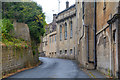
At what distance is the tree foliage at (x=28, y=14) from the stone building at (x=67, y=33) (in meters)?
12.4

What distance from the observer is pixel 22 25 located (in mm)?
23328

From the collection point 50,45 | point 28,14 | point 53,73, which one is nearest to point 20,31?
point 28,14

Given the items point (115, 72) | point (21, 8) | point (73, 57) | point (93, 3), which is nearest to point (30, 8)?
point (21, 8)

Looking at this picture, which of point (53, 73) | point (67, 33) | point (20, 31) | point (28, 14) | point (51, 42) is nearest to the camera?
point (53, 73)

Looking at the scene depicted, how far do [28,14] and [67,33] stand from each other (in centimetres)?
1830

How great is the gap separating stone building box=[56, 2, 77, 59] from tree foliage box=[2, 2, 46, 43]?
12419 millimetres

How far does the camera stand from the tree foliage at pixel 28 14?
26.3 m

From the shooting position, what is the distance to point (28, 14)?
27.8m

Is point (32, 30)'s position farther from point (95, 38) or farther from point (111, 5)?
point (111, 5)

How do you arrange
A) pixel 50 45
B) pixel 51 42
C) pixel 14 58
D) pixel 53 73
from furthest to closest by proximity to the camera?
pixel 50 45, pixel 51 42, pixel 14 58, pixel 53 73

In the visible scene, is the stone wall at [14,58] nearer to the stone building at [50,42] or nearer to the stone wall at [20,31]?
the stone wall at [20,31]

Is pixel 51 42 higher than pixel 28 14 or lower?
lower

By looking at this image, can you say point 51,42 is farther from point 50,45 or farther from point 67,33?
point 67,33

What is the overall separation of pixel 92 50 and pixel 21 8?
1248 centimetres
